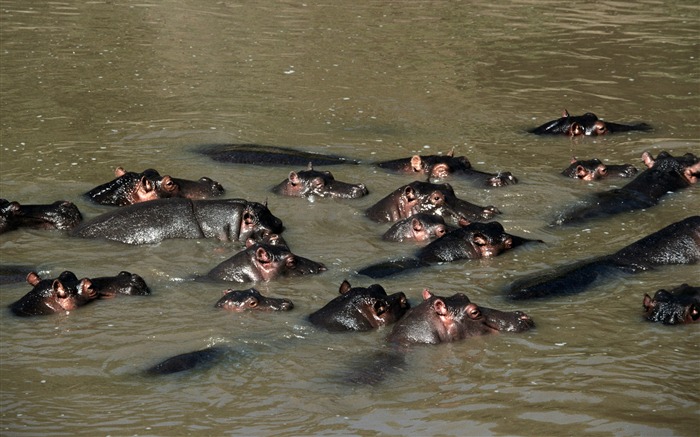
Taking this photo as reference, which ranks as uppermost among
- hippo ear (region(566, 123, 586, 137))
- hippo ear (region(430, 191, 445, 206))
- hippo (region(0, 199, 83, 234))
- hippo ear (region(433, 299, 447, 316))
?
hippo ear (region(433, 299, 447, 316))

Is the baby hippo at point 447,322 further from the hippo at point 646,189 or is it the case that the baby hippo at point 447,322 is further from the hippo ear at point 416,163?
the hippo ear at point 416,163

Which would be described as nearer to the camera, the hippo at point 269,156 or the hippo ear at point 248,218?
the hippo ear at point 248,218

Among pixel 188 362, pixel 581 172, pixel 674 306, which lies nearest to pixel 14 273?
pixel 188 362

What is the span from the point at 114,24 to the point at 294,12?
327 centimetres

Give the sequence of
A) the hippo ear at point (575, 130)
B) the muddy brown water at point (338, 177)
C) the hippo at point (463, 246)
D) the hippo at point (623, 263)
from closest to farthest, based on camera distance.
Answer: the muddy brown water at point (338, 177), the hippo at point (623, 263), the hippo at point (463, 246), the hippo ear at point (575, 130)

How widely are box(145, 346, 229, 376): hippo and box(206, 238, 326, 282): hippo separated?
4.90 feet

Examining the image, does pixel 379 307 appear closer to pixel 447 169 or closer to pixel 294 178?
pixel 294 178

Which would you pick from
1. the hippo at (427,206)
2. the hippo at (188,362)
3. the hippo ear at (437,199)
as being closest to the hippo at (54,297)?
the hippo at (188,362)

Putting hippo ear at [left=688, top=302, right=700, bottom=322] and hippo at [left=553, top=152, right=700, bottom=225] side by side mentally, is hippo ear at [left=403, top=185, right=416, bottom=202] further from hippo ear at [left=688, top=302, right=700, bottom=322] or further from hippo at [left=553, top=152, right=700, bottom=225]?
hippo ear at [left=688, top=302, right=700, bottom=322]

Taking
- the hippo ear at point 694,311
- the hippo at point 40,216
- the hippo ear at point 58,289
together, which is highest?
the hippo ear at point 694,311

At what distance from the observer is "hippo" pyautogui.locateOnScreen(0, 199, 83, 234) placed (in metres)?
10.3

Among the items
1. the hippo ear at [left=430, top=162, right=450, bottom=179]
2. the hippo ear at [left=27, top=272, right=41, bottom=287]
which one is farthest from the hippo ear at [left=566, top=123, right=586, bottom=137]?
the hippo ear at [left=27, top=272, right=41, bottom=287]

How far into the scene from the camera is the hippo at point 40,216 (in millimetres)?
10289

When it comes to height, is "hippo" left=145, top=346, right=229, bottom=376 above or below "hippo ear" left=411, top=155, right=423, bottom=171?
below
